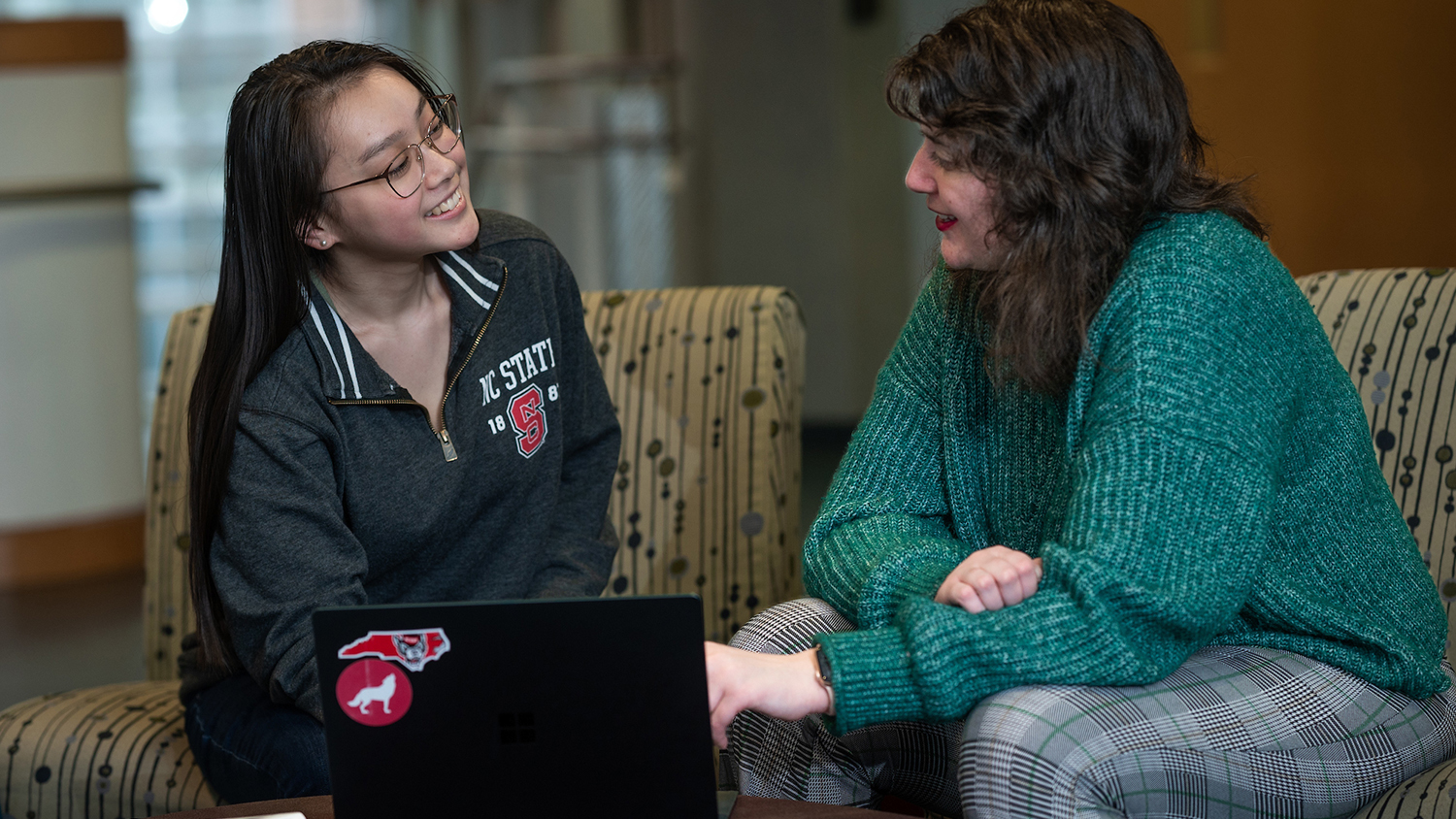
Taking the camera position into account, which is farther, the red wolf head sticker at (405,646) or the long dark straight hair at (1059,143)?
the long dark straight hair at (1059,143)

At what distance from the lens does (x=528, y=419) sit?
1.54 metres

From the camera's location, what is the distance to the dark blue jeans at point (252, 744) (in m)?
1.33

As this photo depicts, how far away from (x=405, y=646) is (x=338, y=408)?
0.58 metres

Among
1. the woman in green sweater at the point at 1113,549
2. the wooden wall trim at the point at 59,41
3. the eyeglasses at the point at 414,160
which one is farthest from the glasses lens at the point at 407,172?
the wooden wall trim at the point at 59,41

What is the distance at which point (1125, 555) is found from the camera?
3.42 ft

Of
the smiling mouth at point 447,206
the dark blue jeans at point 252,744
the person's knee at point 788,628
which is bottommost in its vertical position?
the dark blue jeans at point 252,744

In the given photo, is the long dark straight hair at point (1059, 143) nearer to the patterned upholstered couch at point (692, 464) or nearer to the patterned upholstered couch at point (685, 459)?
the patterned upholstered couch at point (692, 464)

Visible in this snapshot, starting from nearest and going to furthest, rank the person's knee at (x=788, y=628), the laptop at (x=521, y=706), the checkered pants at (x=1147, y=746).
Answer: the laptop at (x=521, y=706) → the checkered pants at (x=1147, y=746) → the person's knee at (x=788, y=628)

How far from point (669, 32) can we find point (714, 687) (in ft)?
15.0

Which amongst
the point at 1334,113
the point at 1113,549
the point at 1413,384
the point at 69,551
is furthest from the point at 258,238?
the point at 69,551

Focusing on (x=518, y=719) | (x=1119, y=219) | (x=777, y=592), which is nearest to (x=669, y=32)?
A: (x=777, y=592)

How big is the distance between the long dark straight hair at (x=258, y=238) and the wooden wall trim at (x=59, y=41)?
2707mm

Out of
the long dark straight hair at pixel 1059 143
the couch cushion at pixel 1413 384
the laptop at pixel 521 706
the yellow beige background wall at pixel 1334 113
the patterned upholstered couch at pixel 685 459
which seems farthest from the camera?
the yellow beige background wall at pixel 1334 113

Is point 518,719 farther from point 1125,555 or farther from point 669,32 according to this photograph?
point 669,32
